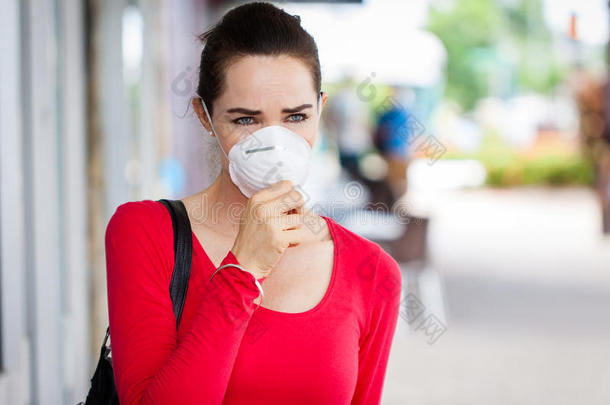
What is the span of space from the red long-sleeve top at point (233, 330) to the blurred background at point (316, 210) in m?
0.39

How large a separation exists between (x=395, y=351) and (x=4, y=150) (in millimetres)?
3676

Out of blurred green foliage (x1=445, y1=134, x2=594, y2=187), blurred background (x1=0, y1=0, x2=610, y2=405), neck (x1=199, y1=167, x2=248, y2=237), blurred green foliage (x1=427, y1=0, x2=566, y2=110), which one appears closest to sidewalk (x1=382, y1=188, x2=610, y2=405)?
blurred background (x1=0, y1=0, x2=610, y2=405)

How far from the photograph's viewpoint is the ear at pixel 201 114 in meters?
1.54

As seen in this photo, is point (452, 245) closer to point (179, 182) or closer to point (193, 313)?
point (179, 182)

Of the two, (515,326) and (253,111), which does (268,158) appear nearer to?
(253,111)

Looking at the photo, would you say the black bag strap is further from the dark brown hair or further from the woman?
the dark brown hair

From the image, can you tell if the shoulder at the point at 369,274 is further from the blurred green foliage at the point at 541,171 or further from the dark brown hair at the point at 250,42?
the blurred green foliage at the point at 541,171

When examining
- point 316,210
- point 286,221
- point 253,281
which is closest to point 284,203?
point 286,221

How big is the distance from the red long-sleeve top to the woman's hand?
0.03 metres

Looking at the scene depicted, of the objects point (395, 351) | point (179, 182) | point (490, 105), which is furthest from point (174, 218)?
point (490, 105)

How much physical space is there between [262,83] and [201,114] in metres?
0.22

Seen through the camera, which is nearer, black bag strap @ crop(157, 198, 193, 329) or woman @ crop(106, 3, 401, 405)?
woman @ crop(106, 3, 401, 405)

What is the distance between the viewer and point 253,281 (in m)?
1.25

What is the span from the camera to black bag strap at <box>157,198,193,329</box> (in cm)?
138
